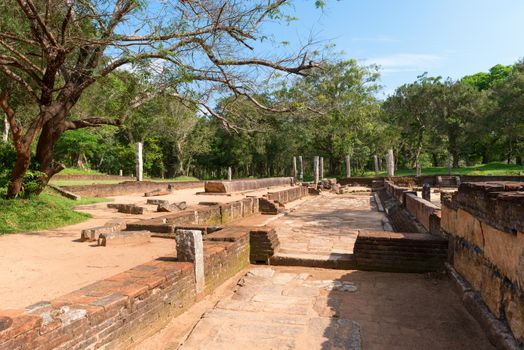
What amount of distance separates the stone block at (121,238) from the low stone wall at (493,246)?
490cm

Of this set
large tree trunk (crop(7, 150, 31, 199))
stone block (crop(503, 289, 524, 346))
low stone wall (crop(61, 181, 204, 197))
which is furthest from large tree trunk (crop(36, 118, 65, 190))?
stone block (crop(503, 289, 524, 346))

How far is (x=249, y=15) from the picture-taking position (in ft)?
28.0

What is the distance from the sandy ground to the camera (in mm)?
4030

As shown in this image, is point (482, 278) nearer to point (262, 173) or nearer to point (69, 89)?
point (69, 89)

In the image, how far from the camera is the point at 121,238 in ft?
21.4

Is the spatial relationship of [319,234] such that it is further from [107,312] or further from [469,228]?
[107,312]

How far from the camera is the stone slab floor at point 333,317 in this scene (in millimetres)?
3412

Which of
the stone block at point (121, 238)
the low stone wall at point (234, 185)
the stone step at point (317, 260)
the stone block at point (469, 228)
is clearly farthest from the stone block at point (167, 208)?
the stone block at point (469, 228)

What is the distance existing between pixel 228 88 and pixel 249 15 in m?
2.17

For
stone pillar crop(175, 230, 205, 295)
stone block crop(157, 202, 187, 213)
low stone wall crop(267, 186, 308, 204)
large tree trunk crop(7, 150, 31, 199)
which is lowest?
low stone wall crop(267, 186, 308, 204)

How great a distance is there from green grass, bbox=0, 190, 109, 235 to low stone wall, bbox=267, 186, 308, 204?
7232 mm

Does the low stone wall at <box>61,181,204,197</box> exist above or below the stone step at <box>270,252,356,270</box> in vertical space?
above

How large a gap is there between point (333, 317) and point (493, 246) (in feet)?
5.58

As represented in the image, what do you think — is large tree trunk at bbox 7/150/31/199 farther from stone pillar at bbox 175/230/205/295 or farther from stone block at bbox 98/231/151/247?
stone pillar at bbox 175/230/205/295
